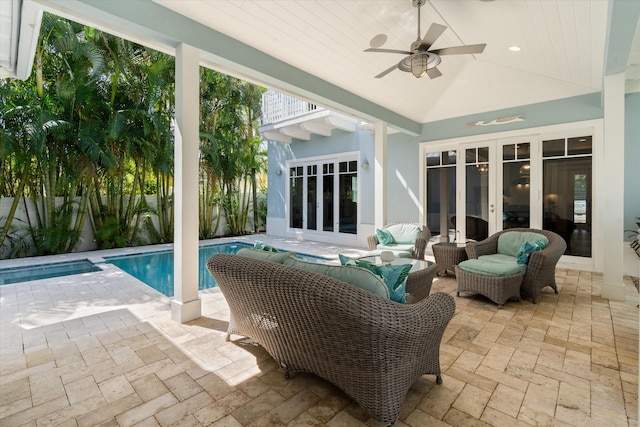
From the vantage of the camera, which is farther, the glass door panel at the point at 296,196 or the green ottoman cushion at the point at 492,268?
the glass door panel at the point at 296,196

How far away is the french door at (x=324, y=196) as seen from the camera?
30.4 ft

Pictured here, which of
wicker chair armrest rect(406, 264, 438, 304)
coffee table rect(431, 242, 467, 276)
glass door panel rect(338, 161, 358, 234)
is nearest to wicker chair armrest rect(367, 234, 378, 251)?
coffee table rect(431, 242, 467, 276)

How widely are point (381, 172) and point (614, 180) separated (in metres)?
3.72

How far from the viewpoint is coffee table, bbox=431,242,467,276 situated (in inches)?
204

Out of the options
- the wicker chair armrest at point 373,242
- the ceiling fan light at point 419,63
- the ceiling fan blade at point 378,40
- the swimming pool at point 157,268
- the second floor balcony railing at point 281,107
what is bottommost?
the swimming pool at point 157,268

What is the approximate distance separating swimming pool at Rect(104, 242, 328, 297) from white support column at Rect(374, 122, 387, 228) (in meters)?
1.63

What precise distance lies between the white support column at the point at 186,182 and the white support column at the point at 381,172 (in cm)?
413

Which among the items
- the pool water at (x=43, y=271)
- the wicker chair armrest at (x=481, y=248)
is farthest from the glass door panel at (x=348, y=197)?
the pool water at (x=43, y=271)

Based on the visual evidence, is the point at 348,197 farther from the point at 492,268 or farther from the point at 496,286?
the point at 496,286

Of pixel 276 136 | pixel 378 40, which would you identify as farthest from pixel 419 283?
pixel 276 136

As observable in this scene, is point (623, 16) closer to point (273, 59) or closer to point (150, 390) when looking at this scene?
point (273, 59)

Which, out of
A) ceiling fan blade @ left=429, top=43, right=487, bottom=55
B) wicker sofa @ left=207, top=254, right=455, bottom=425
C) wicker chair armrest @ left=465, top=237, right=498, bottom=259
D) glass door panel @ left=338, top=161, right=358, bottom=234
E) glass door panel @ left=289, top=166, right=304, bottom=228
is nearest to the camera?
wicker sofa @ left=207, top=254, right=455, bottom=425

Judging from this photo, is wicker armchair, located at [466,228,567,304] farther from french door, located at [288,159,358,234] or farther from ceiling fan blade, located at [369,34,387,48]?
french door, located at [288,159,358,234]

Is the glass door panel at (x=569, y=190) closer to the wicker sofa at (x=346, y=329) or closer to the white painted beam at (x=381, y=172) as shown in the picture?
the white painted beam at (x=381, y=172)
